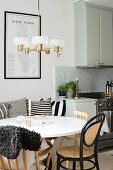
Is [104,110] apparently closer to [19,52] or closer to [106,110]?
[106,110]

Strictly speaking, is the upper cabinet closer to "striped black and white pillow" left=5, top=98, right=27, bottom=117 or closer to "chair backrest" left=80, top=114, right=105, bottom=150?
"striped black and white pillow" left=5, top=98, right=27, bottom=117

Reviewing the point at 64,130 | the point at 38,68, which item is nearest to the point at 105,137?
the point at 38,68

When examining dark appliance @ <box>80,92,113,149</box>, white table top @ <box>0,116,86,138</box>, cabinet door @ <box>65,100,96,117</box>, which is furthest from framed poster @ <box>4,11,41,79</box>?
white table top @ <box>0,116,86,138</box>

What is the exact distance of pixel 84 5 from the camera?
4.58m

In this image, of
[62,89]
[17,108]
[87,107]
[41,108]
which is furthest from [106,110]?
[17,108]

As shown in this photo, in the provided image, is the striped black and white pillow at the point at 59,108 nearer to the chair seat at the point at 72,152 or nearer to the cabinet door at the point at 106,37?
the cabinet door at the point at 106,37

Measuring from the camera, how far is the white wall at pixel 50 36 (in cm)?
421

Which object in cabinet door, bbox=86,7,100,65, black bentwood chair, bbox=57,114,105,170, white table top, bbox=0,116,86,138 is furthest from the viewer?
cabinet door, bbox=86,7,100,65

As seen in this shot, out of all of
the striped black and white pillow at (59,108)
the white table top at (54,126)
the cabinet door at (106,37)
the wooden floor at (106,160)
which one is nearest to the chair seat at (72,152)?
the white table top at (54,126)

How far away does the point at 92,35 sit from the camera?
4.65 meters

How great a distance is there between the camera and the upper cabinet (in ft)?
15.1

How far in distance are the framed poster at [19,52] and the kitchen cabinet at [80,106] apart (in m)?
0.73

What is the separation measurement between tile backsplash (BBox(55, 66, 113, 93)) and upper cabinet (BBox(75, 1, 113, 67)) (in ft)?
0.69

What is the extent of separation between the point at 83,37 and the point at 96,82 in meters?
0.98
